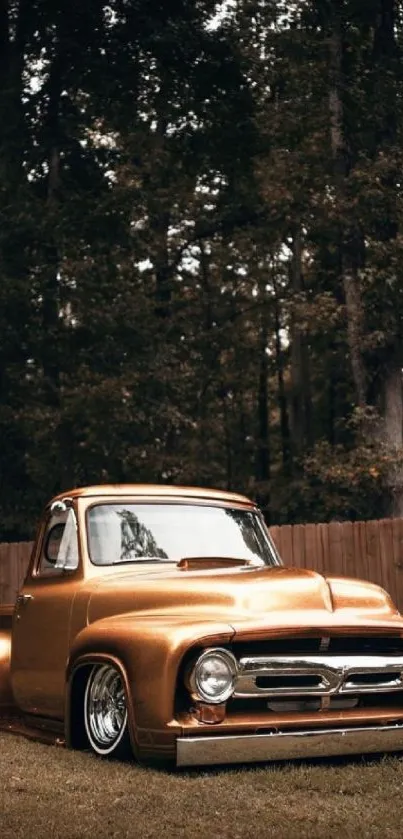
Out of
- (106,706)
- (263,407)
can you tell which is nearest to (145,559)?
(106,706)

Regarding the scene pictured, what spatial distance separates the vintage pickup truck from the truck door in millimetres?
18

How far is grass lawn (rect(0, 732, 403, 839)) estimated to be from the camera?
259 inches

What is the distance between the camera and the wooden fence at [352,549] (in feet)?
50.0

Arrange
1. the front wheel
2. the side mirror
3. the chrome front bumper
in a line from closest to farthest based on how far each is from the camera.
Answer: the chrome front bumper < the front wheel < the side mirror

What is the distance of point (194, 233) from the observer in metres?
36.1

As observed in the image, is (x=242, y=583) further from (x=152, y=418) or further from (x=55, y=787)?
(x=152, y=418)

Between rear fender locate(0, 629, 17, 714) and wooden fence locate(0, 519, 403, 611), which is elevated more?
wooden fence locate(0, 519, 403, 611)

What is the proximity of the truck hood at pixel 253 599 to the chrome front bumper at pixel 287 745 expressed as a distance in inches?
22.6

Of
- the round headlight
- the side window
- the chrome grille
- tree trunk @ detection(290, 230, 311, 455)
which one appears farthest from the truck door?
tree trunk @ detection(290, 230, 311, 455)

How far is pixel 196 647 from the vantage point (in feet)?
26.0

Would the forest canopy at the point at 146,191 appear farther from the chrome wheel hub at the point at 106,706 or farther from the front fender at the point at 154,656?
the front fender at the point at 154,656

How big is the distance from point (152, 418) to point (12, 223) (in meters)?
5.02

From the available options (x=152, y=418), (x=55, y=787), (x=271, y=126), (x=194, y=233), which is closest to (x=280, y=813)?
(x=55, y=787)

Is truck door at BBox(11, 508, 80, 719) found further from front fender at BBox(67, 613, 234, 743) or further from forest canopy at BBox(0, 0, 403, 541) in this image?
forest canopy at BBox(0, 0, 403, 541)
